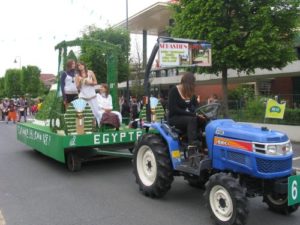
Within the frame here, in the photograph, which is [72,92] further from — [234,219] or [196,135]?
[234,219]

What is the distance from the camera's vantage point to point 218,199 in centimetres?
518

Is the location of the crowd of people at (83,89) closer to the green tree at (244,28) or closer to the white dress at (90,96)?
the white dress at (90,96)

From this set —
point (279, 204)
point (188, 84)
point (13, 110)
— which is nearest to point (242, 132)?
point (279, 204)

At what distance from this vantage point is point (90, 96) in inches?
383

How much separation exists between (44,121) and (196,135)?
264 inches

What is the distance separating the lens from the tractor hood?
4.97m

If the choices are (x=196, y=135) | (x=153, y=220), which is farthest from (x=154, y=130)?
(x=153, y=220)

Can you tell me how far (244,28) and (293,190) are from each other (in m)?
12.3

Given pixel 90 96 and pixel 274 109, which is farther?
pixel 274 109

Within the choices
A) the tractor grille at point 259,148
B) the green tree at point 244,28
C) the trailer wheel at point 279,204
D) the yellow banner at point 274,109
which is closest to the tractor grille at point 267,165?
the tractor grille at point 259,148

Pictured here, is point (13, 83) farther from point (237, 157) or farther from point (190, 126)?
point (237, 157)

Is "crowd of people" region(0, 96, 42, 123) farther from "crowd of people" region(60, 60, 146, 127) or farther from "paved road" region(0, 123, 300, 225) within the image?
"paved road" region(0, 123, 300, 225)

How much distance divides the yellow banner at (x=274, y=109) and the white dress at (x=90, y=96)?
8.47 m

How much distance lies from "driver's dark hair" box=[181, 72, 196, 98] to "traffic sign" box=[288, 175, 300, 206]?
7.05ft
